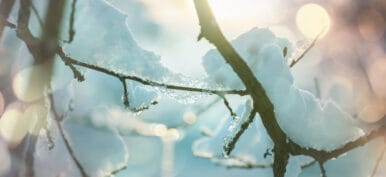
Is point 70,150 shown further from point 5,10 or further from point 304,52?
point 304,52

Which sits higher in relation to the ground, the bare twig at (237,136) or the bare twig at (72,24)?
the bare twig at (72,24)

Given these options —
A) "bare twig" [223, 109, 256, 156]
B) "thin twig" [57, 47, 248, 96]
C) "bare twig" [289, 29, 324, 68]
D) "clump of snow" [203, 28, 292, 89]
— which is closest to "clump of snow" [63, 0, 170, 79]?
"thin twig" [57, 47, 248, 96]

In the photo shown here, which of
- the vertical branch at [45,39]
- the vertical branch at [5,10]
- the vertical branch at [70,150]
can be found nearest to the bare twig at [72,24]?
the vertical branch at [45,39]

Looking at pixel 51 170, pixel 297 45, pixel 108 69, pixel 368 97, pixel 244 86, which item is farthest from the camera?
pixel 368 97

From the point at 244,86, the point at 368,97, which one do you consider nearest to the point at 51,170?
the point at 244,86

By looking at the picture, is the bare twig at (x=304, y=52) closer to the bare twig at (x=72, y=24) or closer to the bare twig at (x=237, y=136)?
the bare twig at (x=237, y=136)

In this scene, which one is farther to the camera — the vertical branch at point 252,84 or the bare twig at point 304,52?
the bare twig at point 304,52

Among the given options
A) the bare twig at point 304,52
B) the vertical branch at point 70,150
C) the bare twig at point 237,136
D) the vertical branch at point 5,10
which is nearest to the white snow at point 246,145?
the bare twig at point 237,136

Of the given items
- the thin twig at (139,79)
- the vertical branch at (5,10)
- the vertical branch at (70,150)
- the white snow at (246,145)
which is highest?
the vertical branch at (5,10)

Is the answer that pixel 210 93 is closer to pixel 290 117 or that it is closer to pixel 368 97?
pixel 290 117
